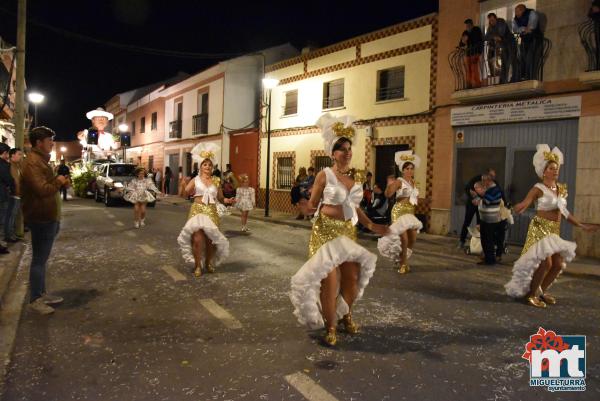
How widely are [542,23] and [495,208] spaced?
573 centimetres

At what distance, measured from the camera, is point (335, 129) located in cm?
485

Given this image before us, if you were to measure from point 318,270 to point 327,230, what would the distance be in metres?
0.40

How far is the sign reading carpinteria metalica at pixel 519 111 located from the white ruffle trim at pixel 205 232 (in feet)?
28.8

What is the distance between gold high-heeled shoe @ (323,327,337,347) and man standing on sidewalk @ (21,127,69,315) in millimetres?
3127

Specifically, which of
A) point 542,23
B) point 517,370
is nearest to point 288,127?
point 542,23

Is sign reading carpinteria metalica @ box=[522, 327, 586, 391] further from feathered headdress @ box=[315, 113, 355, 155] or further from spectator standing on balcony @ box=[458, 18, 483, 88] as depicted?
spectator standing on balcony @ box=[458, 18, 483, 88]

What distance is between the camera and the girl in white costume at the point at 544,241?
625 centimetres

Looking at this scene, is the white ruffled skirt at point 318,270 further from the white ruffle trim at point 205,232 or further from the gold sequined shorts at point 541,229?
the white ruffle trim at point 205,232

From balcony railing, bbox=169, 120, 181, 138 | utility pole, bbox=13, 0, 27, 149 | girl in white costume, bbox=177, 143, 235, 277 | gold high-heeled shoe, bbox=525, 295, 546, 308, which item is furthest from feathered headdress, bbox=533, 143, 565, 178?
balcony railing, bbox=169, 120, 181, 138

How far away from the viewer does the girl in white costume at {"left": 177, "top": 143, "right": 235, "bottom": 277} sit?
7.48 m

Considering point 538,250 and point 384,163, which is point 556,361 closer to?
point 538,250

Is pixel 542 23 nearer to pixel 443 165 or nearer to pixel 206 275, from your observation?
pixel 443 165

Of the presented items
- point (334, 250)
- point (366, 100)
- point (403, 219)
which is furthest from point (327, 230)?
point (366, 100)

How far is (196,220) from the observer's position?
24.4ft
